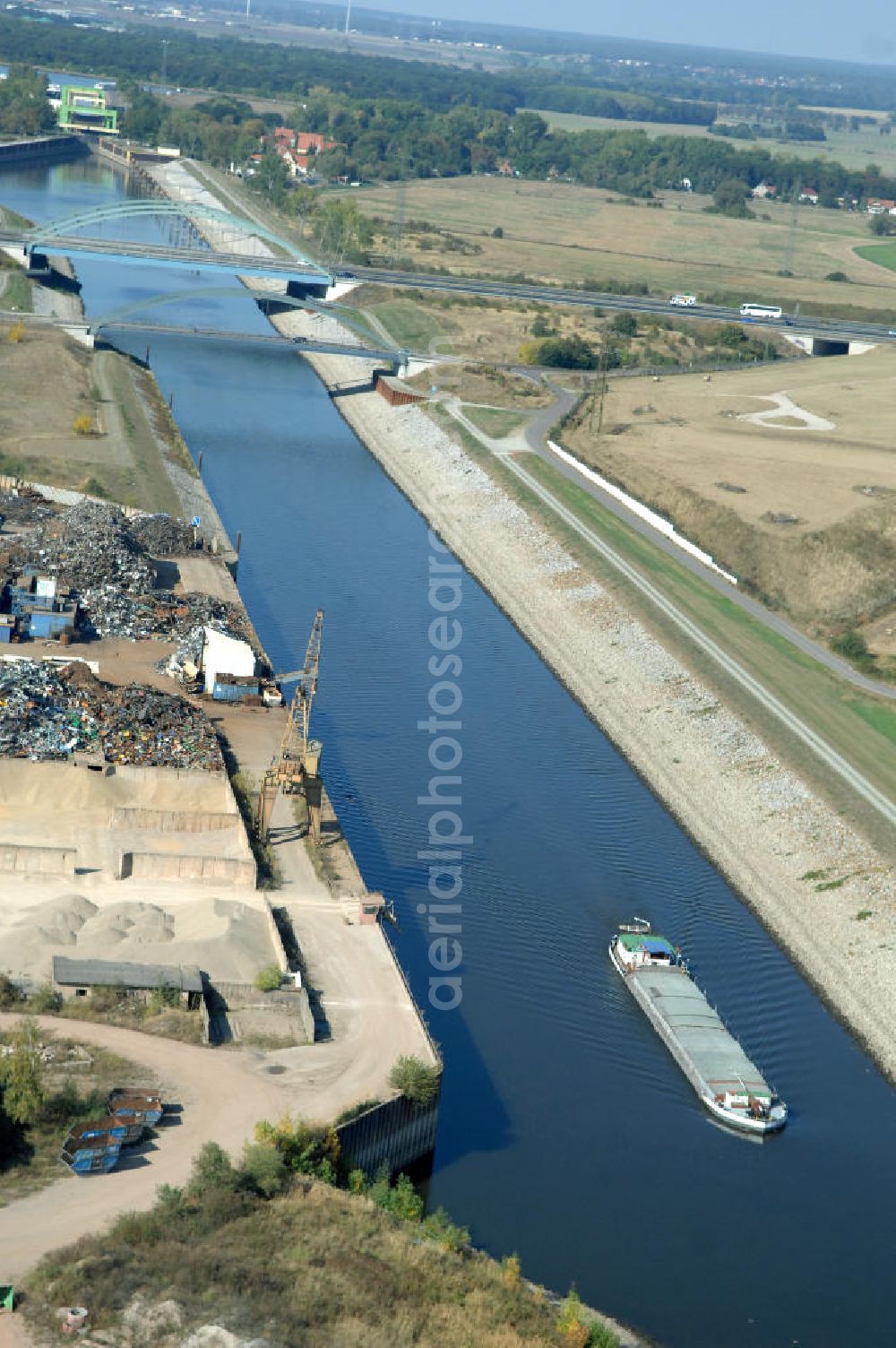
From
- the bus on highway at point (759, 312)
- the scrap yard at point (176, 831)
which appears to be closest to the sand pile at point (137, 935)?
the scrap yard at point (176, 831)

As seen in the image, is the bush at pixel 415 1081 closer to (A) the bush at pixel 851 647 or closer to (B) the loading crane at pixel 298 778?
(B) the loading crane at pixel 298 778

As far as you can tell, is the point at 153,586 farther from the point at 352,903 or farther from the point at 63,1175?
the point at 63,1175

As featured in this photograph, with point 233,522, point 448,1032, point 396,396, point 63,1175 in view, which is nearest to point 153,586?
A: point 233,522

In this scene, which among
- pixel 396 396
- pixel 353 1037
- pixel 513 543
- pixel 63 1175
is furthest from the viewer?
pixel 396 396

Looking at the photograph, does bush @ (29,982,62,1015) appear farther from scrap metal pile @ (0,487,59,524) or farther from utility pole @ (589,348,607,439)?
utility pole @ (589,348,607,439)

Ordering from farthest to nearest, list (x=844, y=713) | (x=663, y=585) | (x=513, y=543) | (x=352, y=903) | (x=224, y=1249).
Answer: (x=513, y=543) → (x=663, y=585) → (x=844, y=713) → (x=352, y=903) → (x=224, y=1249)

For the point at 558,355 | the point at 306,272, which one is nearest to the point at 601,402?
the point at 558,355
